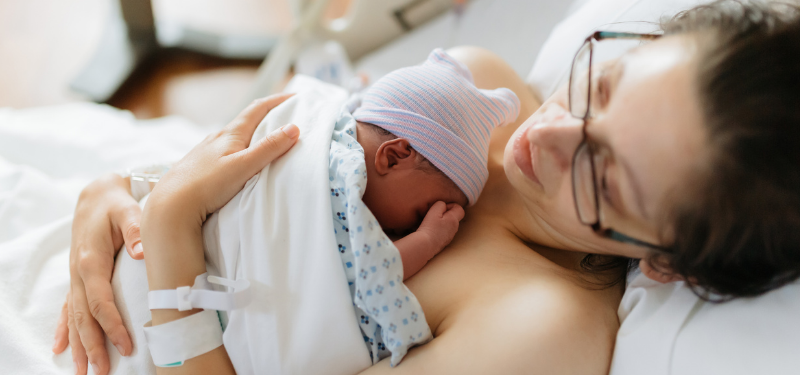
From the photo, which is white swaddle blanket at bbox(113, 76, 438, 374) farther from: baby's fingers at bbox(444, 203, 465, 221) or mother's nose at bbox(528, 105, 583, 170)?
mother's nose at bbox(528, 105, 583, 170)

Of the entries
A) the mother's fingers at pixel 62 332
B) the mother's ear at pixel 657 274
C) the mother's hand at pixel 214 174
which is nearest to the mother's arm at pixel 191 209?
the mother's hand at pixel 214 174

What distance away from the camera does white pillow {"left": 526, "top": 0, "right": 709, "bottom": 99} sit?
47.6 inches

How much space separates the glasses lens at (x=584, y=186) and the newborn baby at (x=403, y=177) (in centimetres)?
26

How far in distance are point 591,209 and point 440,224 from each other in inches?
11.7

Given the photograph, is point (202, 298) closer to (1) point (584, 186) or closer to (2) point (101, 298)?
(2) point (101, 298)

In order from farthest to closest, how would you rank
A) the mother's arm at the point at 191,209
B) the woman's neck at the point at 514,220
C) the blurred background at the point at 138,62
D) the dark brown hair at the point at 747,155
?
the blurred background at the point at 138,62 < the woman's neck at the point at 514,220 < the mother's arm at the point at 191,209 < the dark brown hair at the point at 747,155

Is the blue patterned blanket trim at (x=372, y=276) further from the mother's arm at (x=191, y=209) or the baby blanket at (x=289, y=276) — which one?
the mother's arm at (x=191, y=209)

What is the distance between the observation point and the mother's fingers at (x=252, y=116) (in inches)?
42.6

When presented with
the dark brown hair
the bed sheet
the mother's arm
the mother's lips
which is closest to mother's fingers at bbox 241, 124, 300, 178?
the mother's arm

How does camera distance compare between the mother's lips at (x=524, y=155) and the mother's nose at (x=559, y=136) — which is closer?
the mother's nose at (x=559, y=136)

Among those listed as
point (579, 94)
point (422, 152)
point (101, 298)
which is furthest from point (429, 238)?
point (101, 298)

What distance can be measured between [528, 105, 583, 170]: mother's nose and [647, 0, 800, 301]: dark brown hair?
18 cm

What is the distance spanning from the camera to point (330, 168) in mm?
975

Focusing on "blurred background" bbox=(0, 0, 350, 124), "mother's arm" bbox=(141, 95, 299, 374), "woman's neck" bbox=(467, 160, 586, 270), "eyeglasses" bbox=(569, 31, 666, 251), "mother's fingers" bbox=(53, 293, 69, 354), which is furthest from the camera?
"blurred background" bbox=(0, 0, 350, 124)
